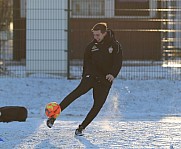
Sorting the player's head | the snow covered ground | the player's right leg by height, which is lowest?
the snow covered ground

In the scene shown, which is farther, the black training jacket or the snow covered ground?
the black training jacket

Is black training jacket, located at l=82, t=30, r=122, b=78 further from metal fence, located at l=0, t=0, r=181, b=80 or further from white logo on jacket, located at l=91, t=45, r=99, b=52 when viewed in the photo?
metal fence, located at l=0, t=0, r=181, b=80

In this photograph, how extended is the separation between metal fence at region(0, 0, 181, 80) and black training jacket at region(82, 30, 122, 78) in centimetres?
583

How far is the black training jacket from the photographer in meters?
9.39

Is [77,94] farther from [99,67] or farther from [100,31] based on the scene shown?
[100,31]

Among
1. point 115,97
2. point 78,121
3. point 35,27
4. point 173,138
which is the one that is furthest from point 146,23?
point 173,138

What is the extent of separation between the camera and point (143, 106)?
42.3 feet

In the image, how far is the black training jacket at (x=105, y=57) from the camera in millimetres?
9391

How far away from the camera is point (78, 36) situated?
18828 millimetres

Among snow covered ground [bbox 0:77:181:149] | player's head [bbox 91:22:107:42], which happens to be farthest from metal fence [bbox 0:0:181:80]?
player's head [bbox 91:22:107:42]

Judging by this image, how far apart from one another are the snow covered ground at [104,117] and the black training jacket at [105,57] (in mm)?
977

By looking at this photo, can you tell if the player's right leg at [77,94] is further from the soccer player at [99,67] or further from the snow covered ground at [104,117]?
the snow covered ground at [104,117]

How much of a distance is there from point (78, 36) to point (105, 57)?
947 cm

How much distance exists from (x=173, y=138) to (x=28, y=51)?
715 centimetres
